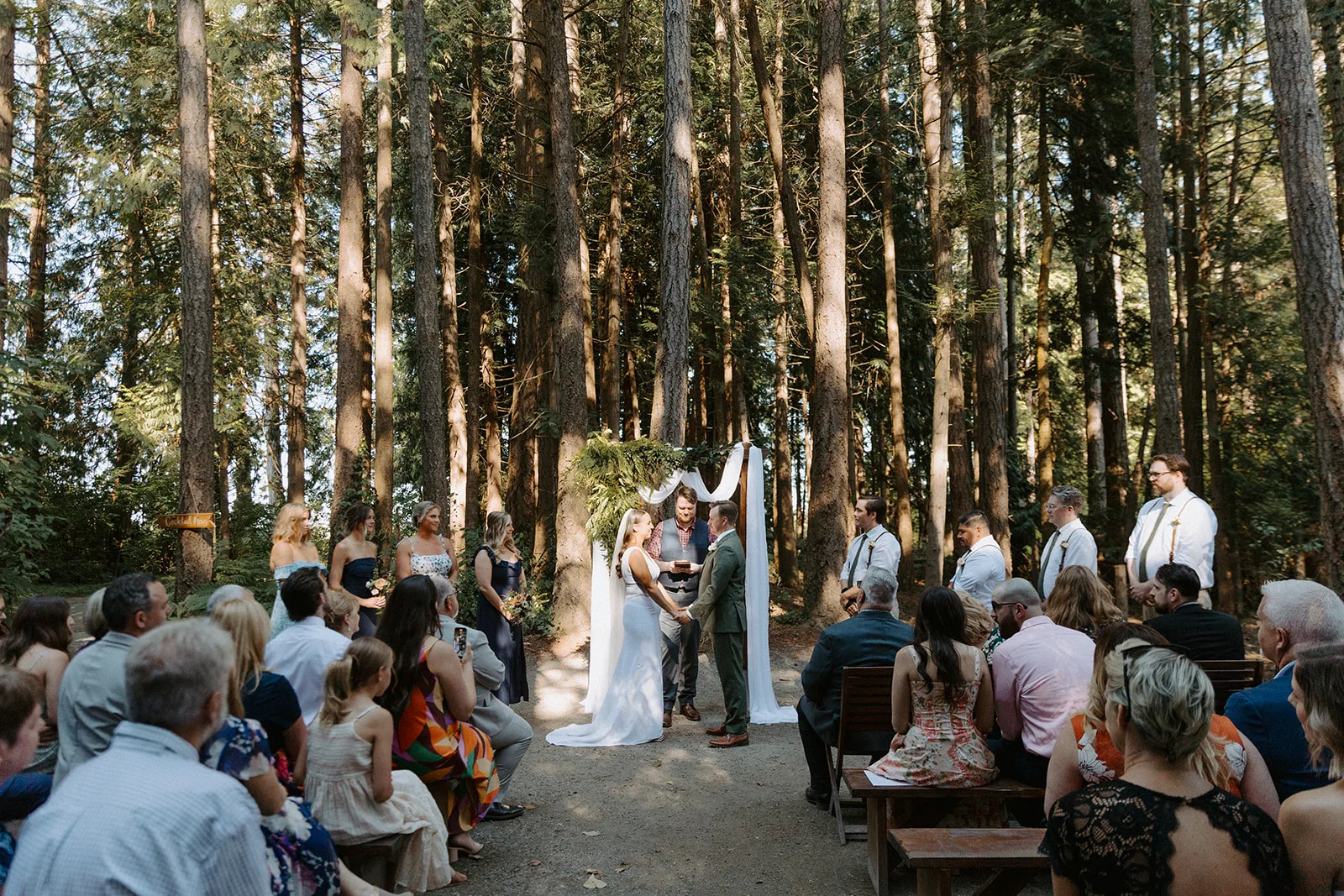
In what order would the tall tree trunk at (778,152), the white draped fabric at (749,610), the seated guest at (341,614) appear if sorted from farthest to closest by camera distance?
the tall tree trunk at (778,152) → the white draped fabric at (749,610) → the seated guest at (341,614)

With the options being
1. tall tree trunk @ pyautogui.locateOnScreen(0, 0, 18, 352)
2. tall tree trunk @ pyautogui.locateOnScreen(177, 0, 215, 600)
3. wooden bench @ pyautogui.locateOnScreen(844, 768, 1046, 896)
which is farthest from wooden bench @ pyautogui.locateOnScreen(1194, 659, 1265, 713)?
tall tree trunk @ pyautogui.locateOnScreen(0, 0, 18, 352)

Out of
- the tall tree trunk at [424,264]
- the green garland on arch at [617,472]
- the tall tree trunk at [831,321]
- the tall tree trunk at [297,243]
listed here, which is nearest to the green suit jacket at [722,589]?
the green garland on arch at [617,472]

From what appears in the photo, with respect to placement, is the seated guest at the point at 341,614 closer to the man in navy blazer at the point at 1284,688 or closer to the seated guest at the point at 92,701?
the seated guest at the point at 92,701

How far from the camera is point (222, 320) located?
21.8m

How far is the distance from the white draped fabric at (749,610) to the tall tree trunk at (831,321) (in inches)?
180

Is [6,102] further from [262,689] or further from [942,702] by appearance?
[942,702]

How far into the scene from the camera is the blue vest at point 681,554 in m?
9.34

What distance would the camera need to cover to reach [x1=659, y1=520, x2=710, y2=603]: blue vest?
30.7 feet

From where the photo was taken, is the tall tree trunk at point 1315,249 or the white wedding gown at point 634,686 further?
the white wedding gown at point 634,686

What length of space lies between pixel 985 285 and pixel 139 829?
52.6 feet

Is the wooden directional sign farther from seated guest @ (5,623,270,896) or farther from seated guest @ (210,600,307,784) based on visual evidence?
seated guest @ (5,623,270,896)

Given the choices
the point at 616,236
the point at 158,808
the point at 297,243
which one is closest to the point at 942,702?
the point at 158,808

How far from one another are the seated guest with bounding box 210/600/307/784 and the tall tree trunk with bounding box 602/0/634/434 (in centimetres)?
1245

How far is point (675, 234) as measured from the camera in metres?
11.5
